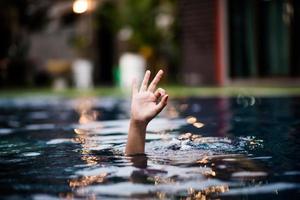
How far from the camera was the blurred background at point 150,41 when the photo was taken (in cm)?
1639

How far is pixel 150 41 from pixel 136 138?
1721 cm

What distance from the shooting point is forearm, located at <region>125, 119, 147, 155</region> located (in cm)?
478

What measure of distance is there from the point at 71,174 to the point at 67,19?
21.4 m

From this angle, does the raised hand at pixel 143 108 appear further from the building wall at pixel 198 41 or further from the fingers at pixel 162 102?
the building wall at pixel 198 41

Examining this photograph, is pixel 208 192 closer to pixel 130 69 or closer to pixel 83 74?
pixel 130 69

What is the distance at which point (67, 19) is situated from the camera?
25078 millimetres

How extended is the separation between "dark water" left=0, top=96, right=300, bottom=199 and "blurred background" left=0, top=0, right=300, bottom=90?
270 inches

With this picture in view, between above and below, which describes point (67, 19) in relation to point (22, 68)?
above

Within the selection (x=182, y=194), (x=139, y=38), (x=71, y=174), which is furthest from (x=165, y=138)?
(x=139, y=38)

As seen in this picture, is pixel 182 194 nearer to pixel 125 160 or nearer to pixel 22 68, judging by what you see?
pixel 125 160

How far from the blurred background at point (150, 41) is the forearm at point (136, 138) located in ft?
36.5

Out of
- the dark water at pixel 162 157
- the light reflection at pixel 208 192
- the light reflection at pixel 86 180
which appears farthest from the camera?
the light reflection at pixel 86 180

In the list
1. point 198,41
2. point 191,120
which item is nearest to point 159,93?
point 191,120

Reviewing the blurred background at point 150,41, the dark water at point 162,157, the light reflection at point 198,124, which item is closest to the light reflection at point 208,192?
the dark water at point 162,157
